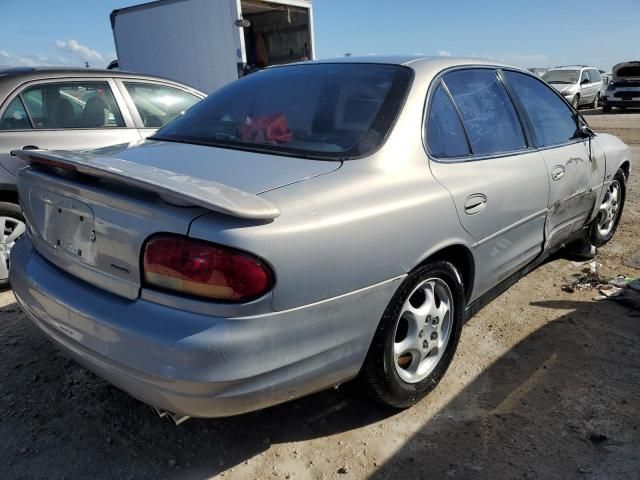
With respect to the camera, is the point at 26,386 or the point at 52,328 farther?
the point at 26,386

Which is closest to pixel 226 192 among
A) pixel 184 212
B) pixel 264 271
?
pixel 184 212

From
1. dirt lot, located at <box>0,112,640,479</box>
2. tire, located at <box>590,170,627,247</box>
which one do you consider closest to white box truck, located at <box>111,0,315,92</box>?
tire, located at <box>590,170,627,247</box>

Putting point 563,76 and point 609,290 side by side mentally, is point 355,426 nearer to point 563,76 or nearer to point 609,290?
point 609,290

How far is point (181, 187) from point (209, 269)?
28cm

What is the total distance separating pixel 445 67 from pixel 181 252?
1.73 m

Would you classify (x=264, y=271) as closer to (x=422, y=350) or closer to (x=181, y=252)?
(x=181, y=252)

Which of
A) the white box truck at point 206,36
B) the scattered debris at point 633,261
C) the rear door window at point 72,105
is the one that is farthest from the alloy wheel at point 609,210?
the white box truck at point 206,36

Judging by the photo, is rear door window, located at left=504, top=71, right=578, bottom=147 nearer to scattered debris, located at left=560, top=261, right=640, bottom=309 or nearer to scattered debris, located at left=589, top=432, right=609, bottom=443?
scattered debris, located at left=560, top=261, right=640, bottom=309

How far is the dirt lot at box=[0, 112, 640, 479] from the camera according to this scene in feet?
6.68

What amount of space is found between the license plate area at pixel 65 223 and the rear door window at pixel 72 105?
2066mm

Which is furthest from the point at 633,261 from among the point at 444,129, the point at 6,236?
the point at 6,236

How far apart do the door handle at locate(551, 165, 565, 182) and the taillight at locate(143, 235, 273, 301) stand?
2.24 m

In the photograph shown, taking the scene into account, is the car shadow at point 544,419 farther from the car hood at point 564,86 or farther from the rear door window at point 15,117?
the car hood at point 564,86

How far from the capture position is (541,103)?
3.42 m
